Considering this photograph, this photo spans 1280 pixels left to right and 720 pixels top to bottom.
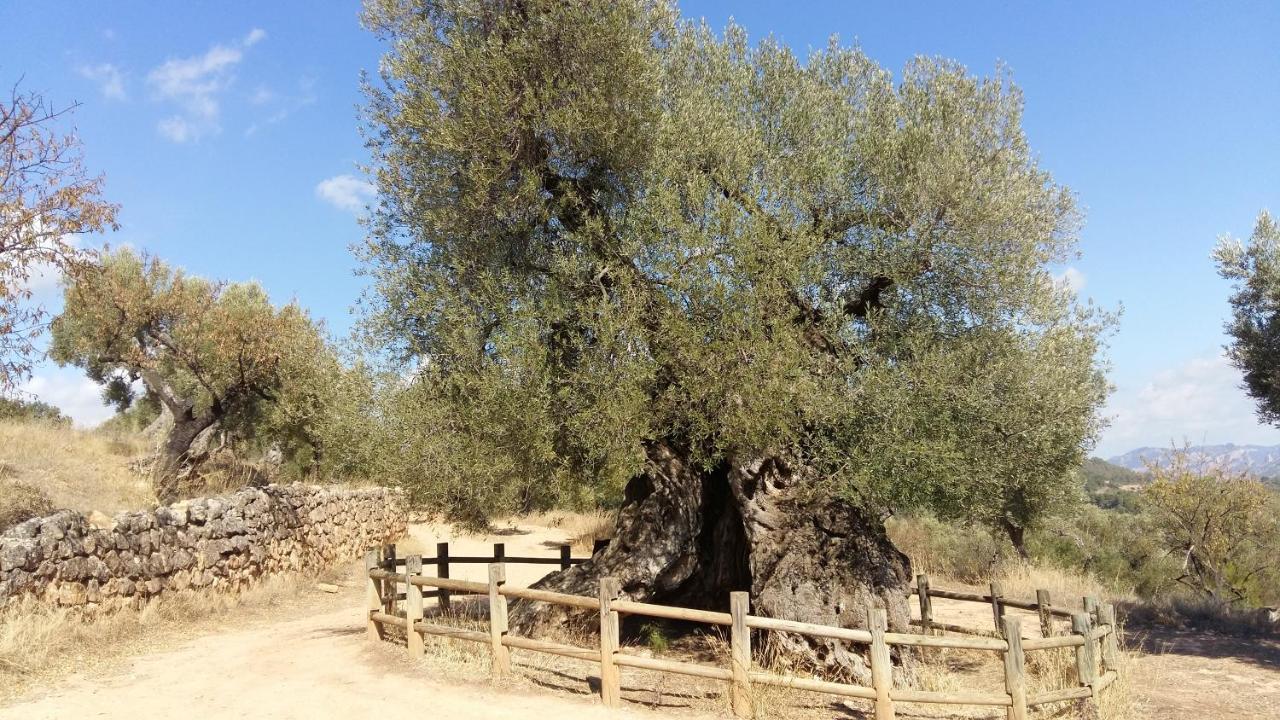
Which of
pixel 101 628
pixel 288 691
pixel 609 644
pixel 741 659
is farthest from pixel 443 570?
pixel 741 659

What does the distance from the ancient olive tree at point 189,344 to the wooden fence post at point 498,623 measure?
49.7 ft

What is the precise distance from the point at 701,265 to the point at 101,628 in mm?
10844

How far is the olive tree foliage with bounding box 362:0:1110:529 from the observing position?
395 inches

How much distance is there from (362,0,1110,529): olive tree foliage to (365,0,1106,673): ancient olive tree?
0.04 meters

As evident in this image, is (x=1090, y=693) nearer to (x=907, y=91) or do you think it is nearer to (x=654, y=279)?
(x=654, y=279)

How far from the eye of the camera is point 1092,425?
14.2m

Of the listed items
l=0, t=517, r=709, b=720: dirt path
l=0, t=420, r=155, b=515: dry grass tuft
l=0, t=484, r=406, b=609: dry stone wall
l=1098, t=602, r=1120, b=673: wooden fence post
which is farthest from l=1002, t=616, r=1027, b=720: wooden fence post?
l=0, t=420, r=155, b=515: dry grass tuft

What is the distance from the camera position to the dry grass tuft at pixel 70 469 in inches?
714

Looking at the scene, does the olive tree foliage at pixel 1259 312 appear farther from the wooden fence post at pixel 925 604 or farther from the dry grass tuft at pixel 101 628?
the dry grass tuft at pixel 101 628

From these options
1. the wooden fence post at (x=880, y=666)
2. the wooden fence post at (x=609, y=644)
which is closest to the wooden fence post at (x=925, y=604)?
the wooden fence post at (x=880, y=666)

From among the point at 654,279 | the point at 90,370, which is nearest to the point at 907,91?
the point at 654,279

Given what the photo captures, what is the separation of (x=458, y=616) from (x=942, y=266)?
1043 centimetres

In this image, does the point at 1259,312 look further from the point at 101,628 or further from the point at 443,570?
the point at 101,628

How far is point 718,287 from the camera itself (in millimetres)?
10031
